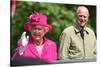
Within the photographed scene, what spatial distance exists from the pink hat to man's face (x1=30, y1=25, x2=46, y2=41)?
0.03 m

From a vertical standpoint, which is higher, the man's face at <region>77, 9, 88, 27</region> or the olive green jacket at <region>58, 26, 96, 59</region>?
the man's face at <region>77, 9, 88, 27</region>

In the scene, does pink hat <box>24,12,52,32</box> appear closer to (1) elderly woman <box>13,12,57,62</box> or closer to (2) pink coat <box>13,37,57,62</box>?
(1) elderly woman <box>13,12,57,62</box>

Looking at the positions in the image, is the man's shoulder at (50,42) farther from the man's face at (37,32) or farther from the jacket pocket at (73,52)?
the jacket pocket at (73,52)

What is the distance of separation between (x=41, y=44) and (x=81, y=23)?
1.40ft

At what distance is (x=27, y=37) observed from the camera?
180 centimetres

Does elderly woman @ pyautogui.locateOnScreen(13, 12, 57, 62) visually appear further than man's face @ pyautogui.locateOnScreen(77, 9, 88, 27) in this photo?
No

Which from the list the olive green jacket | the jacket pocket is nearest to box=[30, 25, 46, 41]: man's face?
the olive green jacket

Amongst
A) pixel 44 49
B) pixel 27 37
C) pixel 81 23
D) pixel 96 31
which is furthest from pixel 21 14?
pixel 96 31

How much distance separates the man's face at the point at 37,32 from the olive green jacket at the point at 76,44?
7.1 inches

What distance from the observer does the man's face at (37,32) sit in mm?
1815

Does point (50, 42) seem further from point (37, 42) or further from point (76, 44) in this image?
point (76, 44)

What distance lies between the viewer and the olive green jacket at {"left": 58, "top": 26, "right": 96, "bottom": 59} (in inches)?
75.7

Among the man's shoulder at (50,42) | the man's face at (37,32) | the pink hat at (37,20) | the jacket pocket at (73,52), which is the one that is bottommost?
the jacket pocket at (73,52)

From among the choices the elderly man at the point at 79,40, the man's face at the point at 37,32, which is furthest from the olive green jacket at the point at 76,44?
the man's face at the point at 37,32
